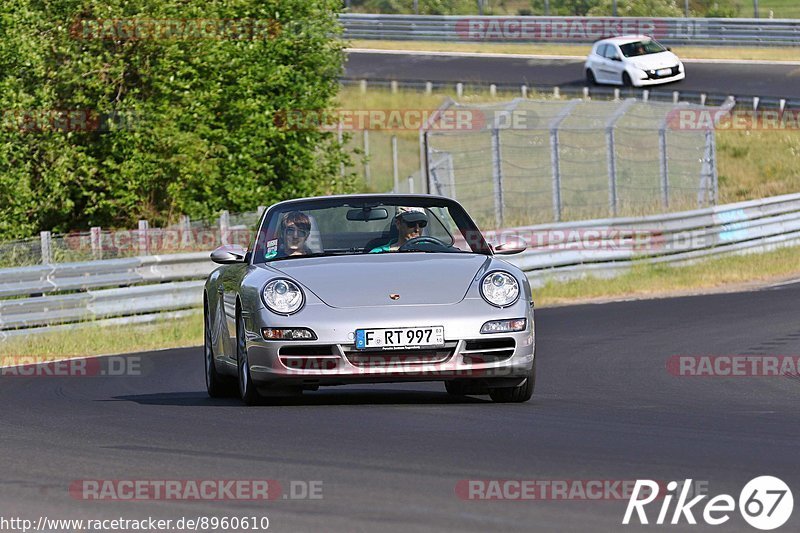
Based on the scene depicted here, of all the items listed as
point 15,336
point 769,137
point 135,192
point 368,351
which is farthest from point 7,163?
point 769,137

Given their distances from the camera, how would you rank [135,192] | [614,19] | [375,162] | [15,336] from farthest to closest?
[614,19], [375,162], [135,192], [15,336]

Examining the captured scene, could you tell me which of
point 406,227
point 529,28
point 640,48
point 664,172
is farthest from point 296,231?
point 529,28

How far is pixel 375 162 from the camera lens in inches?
1559

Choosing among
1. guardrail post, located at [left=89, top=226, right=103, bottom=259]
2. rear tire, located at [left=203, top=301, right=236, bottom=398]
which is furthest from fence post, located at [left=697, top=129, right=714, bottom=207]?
rear tire, located at [left=203, top=301, right=236, bottom=398]

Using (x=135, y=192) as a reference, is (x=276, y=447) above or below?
above

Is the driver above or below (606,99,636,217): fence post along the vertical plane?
above

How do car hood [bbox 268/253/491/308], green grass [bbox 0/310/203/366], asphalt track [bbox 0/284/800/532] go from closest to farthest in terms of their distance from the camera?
asphalt track [bbox 0/284/800/532] → car hood [bbox 268/253/491/308] → green grass [bbox 0/310/203/366]

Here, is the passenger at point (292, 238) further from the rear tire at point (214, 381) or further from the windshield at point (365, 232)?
the rear tire at point (214, 381)

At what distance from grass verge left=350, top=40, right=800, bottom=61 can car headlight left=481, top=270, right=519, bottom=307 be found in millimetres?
43479

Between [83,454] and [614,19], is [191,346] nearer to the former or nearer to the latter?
[83,454]

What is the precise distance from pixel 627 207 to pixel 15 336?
531 inches

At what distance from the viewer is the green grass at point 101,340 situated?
55.1 ft

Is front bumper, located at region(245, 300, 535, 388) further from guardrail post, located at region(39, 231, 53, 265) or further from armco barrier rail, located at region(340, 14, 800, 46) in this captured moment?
armco barrier rail, located at region(340, 14, 800, 46)

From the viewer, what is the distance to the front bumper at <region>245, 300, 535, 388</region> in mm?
9016
